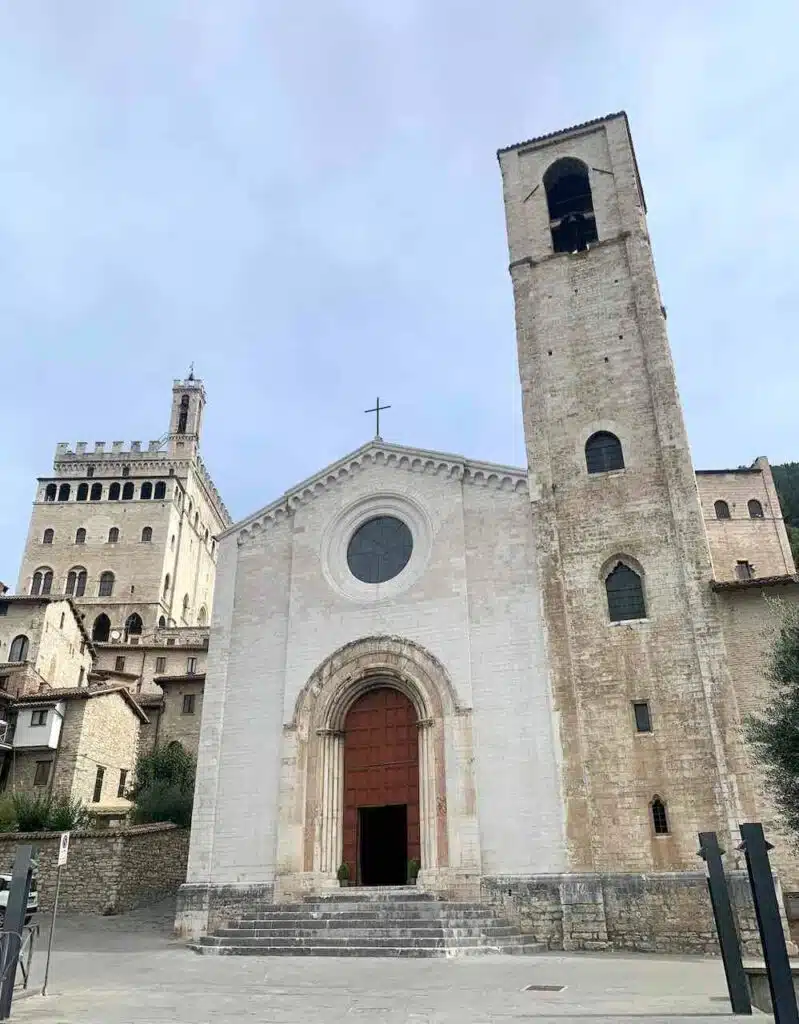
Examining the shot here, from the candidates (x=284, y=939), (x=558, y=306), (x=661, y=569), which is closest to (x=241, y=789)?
(x=284, y=939)

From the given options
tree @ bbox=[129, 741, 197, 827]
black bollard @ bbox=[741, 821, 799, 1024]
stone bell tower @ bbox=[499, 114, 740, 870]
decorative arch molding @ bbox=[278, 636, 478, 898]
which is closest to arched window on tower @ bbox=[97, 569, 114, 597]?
tree @ bbox=[129, 741, 197, 827]

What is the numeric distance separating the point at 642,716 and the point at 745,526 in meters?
24.9

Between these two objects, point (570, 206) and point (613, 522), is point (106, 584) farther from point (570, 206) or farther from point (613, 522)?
point (613, 522)

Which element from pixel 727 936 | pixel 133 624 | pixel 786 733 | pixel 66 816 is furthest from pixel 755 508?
pixel 133 624

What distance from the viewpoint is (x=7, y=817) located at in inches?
973

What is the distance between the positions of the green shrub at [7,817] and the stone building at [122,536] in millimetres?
35042

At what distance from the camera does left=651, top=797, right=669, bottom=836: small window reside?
16484 mm

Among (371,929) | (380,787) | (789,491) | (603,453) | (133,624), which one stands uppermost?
(789,491)

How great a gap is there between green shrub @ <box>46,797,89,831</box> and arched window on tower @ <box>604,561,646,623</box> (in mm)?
17054

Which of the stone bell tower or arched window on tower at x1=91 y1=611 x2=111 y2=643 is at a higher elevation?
arched window on tower at x1=91 y1=611 x2=111 y2=643

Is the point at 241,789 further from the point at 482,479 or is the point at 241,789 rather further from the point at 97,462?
the point at 97,462

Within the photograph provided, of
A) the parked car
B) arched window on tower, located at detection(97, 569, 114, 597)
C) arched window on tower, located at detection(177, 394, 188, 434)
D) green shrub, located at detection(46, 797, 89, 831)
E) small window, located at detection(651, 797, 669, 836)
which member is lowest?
the parked car

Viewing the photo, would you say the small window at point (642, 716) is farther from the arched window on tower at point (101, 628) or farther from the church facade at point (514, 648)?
the arched window on tower at point (101, 628)

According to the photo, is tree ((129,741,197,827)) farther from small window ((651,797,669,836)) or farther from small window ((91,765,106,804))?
small window ((651,797,669,836))
